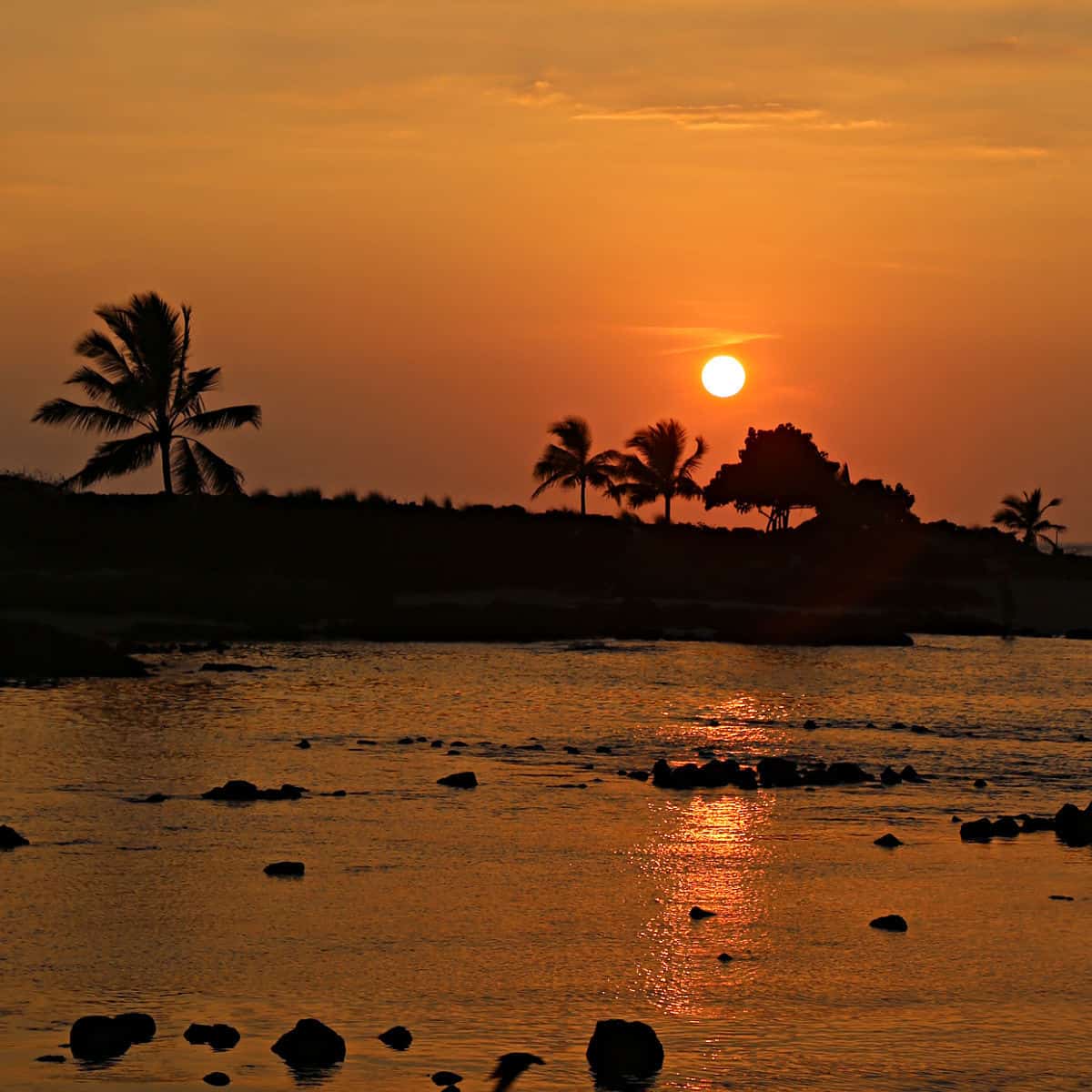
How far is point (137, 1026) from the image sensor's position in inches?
451

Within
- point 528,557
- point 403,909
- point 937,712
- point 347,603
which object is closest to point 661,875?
point 403,909

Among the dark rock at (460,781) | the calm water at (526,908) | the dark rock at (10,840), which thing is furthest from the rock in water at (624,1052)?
the dark rock at (460,781)

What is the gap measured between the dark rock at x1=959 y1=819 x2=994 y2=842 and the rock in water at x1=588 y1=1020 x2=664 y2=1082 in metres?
10.2

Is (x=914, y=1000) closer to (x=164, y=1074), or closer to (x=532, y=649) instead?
(x=164, y=1074)

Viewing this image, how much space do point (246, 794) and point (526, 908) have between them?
23.7 feet

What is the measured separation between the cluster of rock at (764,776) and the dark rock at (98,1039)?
14.3 metres

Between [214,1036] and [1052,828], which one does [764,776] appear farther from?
[214,1036]

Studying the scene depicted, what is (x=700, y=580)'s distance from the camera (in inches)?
3100

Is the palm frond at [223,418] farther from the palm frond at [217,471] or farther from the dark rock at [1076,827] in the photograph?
the dark rock at [1076,827]

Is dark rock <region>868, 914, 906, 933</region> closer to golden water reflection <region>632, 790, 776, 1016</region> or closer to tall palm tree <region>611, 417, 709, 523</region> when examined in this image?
golden water reflection <region>632, 790, 776, 1016</region>

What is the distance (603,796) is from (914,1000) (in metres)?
10.7

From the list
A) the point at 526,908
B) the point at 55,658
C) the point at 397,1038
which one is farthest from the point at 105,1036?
the point at 55,658

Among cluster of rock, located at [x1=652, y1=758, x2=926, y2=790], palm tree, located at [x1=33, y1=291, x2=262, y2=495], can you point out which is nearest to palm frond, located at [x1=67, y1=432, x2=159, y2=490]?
palm tree, located at [x1=33, y1=291, x2=262, y2=495]

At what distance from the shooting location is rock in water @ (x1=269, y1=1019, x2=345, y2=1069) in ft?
36.2
